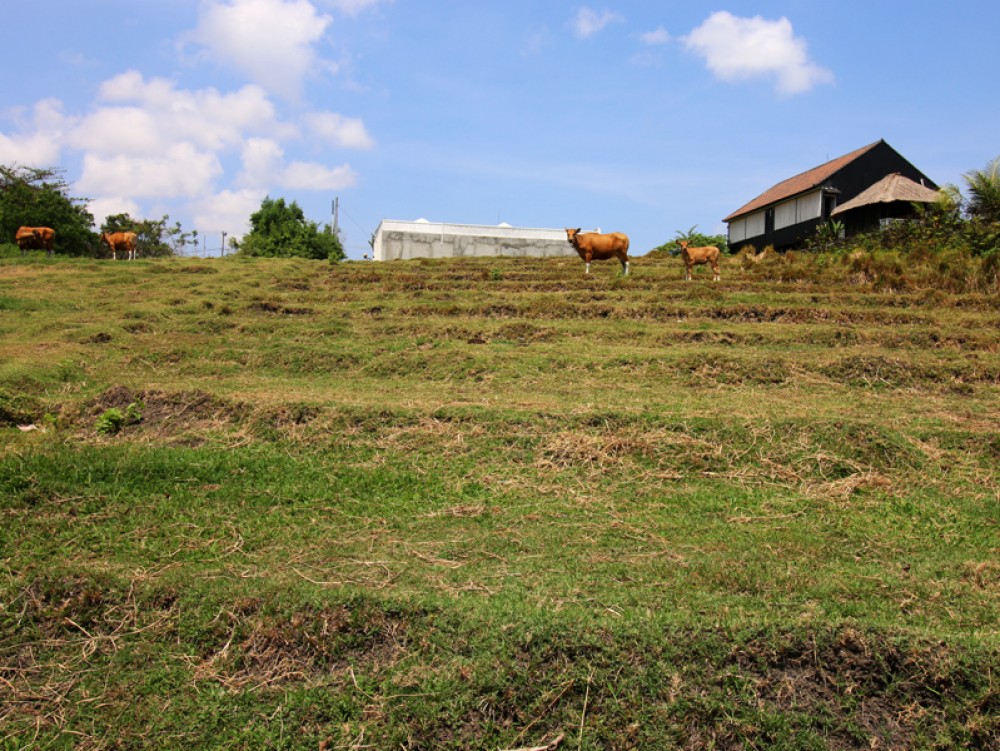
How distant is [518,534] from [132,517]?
8.76ft

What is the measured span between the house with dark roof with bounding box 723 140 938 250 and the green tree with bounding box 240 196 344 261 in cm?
1819

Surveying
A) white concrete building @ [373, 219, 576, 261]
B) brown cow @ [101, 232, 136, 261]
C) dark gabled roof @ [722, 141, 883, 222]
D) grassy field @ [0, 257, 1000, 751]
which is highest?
dark gabled roof @ [722, 141, 883, 222]

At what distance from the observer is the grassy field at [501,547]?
346 cm

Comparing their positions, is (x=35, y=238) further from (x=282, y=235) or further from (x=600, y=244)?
(x=600, y=244)

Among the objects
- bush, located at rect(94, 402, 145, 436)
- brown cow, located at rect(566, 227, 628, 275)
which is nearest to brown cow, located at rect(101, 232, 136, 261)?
brown cow, located at rect(566, 227, 628, 275)

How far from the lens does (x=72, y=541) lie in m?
4.73

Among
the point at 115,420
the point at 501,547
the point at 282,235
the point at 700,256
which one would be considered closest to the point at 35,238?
the point at 282,235

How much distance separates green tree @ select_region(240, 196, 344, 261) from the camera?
30.9 m

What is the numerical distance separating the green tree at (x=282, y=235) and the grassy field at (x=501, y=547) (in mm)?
21482

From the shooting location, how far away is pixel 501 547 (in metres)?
4.74

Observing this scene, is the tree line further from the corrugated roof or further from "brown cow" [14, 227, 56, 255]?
the corrugated roof

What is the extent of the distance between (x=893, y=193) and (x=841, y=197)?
334 cm

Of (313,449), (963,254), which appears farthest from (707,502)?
(963,254)

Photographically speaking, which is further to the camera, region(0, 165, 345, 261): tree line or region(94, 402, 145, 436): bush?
region(0, 165, 345, 261): tree line
